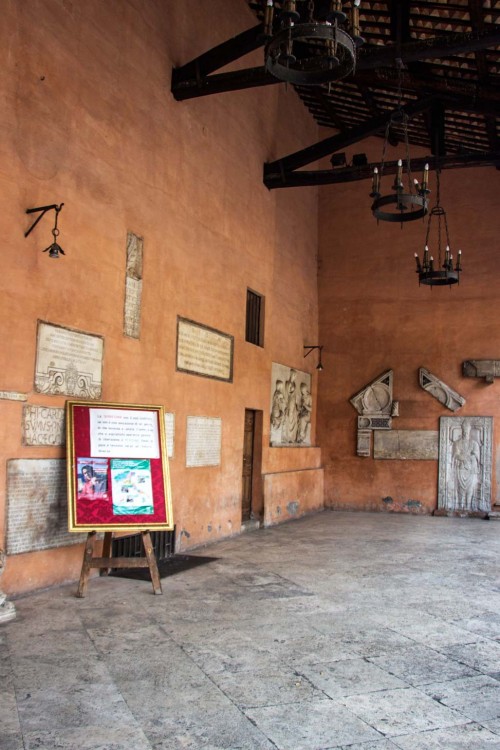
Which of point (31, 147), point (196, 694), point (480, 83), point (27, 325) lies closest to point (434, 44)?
point (480, 83)

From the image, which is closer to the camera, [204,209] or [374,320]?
[204,209]

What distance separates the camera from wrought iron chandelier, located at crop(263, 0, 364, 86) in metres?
4.65

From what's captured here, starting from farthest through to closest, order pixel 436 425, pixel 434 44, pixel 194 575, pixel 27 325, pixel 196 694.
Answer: pixel 436 425 → pixel 434 44 → pixel 194 575 → pixel 27 325 → pixel 196 694

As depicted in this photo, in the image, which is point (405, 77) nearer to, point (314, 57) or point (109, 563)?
point (314, 57)

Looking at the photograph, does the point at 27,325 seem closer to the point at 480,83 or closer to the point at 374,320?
the point at 480,83

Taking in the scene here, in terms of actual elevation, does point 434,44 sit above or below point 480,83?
below

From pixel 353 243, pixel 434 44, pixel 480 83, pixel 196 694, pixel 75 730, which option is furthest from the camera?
pixel 353 243

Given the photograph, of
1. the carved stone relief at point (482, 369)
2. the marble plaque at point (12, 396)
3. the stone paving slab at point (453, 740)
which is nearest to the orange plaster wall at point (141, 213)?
the marble plaque at point (12, 396)

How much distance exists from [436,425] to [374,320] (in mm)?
2435

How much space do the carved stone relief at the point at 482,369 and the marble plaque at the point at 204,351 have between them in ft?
17.9

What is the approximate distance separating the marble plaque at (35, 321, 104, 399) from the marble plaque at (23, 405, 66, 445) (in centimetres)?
18

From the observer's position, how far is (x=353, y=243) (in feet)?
45.4

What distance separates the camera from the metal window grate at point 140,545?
268 inches

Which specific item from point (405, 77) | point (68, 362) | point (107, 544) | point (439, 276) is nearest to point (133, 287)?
point (68, 362)
